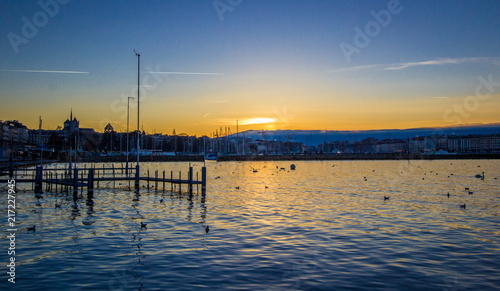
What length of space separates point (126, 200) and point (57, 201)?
17.9ft

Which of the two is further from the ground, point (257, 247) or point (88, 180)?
point (88, 180)

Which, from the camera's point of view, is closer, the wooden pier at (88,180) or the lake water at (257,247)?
the lake water at (257,247)

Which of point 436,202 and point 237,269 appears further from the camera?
point 436,202

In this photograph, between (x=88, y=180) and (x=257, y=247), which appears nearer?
(x=257, y=247)

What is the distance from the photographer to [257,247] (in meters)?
16.2

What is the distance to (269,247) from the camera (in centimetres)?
1620

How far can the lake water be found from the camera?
39.6 ft

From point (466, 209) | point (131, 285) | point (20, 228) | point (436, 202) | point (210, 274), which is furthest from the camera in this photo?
point (436, 202)

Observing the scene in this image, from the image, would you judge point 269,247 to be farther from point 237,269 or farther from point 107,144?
point 107,144

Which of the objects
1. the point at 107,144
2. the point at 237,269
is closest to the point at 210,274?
the point at 237,269

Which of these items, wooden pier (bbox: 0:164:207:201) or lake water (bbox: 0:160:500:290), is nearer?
lake water (bbox: 0:160:500:290)

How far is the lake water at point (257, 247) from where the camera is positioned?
1208 cm

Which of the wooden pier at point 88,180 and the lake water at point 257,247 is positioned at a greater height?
the wooden pier at point 88,180

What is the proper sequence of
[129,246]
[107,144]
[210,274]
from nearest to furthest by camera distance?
[210,274] < [129,246] < [107,144]
